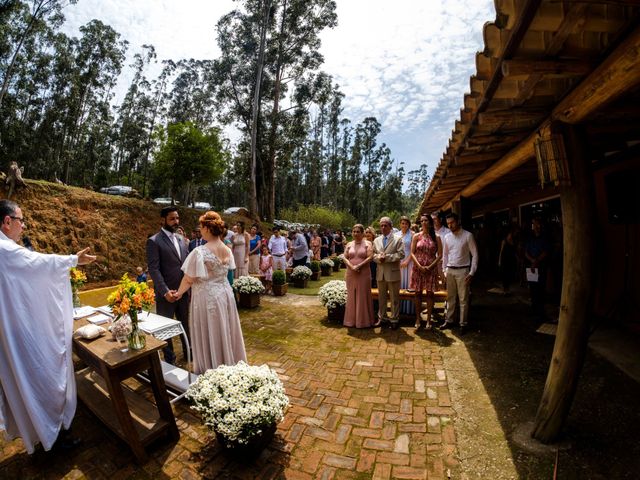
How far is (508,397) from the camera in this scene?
3143 mm

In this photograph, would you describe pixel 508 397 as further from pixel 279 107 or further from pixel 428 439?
pixel 279 107

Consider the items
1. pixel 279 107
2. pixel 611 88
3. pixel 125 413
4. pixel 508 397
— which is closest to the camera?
pixel 611 88

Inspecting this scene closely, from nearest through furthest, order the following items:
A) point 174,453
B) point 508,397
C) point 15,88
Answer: point 174,453, point 508,397, point 15,88

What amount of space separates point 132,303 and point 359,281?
11.9 feet

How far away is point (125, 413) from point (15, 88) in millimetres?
39378

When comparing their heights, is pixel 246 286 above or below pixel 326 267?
below

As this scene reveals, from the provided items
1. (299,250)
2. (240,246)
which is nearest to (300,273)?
(299,250)

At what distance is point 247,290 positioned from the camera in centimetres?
659

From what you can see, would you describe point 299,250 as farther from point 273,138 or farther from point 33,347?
point 273,138

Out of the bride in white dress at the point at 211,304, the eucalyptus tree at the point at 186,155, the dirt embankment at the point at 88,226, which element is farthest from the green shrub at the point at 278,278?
the eucalyptus tree at the point at 186,155

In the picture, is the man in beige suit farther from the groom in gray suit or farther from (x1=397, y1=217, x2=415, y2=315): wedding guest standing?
the groom in gray suit

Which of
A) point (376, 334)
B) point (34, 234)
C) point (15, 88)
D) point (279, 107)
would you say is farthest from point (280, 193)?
point (376, 334)

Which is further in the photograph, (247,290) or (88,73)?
(88,73)

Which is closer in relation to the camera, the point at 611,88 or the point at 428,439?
the point at 611,88
